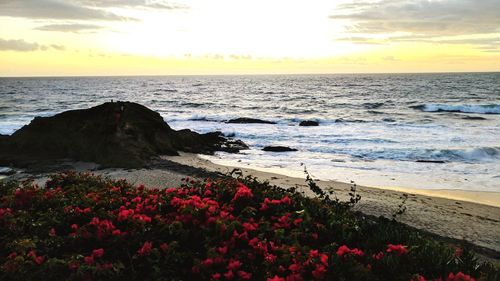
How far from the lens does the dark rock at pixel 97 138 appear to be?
48.7ft

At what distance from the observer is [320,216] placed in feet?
21.6

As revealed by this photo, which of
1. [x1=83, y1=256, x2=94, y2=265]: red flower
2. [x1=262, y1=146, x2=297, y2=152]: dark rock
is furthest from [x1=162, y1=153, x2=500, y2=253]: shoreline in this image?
[x1=262, y1=146, x2=297, y2=152]: dark rock

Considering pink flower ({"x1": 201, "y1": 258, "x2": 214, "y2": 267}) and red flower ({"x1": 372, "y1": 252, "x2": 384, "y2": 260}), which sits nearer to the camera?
pink flower ({"x1": 201, "y1": 258, "x2": 214, "y2": 267})

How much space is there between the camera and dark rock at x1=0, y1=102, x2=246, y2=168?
14844mm

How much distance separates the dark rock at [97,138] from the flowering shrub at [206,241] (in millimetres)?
7141

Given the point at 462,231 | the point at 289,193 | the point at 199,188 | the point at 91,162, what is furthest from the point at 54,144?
the point at 462,231

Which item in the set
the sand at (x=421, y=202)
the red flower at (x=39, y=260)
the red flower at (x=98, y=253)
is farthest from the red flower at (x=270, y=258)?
the sand at (x=421, y=202)

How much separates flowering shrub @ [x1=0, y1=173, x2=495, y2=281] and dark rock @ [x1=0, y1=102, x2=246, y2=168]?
281 inches

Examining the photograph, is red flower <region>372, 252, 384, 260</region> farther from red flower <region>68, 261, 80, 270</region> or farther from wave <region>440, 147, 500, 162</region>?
wave <region>440, 147, 500, 162</region>

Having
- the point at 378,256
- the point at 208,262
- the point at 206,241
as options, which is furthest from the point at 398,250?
the point at 206,241

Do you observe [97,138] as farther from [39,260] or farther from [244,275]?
[244,275]

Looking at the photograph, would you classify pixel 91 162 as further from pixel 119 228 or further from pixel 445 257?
pixel 445 257

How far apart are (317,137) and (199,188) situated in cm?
1849

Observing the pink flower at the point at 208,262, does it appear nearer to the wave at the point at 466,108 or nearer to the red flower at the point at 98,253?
the red flower at the point at 98,253
